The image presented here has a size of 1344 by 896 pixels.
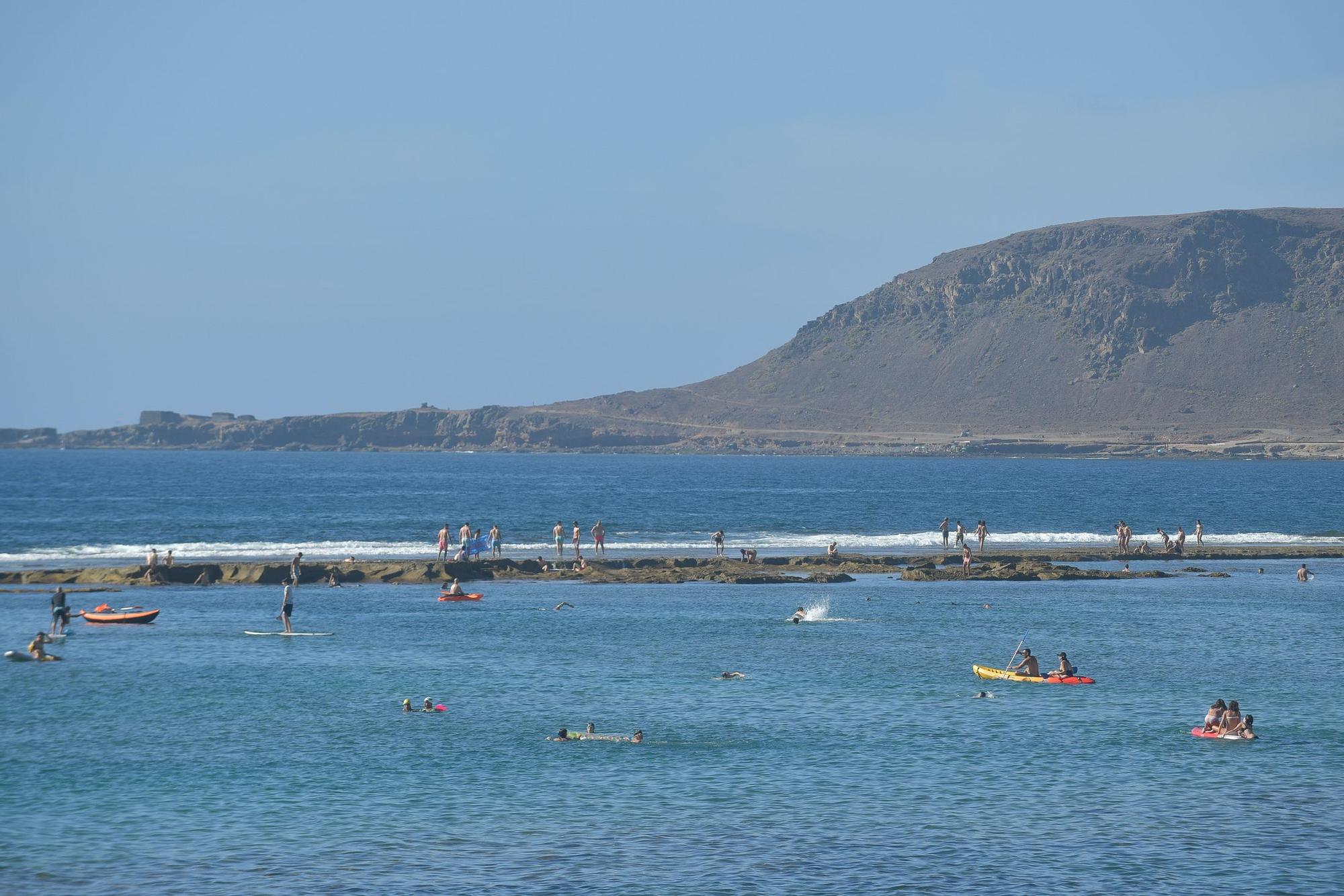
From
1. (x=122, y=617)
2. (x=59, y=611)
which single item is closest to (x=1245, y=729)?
(x=59, y=611)

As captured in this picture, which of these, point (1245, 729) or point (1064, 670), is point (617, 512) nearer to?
point (1064, 670)

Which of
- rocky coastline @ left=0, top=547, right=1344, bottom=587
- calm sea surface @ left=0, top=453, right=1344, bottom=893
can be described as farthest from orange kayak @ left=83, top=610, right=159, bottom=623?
rocky coastline @ left=0, top=547, right=1344, bottom=587

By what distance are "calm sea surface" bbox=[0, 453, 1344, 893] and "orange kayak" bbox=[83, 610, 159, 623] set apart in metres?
0.86

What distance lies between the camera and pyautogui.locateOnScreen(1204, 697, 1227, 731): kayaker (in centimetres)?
2888

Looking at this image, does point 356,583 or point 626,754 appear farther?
point 356,583

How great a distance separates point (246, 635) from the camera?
138 ft

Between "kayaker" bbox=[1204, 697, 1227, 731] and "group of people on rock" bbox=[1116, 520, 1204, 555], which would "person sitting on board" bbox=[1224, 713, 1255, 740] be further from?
"group of people on rock" bbox=[1116, 520, 1204, 555]

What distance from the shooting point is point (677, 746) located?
27891 mm

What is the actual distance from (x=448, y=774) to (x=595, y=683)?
357 inches

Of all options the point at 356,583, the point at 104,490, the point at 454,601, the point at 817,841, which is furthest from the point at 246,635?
the point at 104,490

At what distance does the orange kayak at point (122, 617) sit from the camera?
4456 centimetres

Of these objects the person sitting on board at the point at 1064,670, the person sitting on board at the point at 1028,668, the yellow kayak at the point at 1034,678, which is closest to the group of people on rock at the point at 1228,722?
the yellow kayak at the point at 1034,678

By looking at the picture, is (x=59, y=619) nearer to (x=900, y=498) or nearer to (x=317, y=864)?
(x=317, y=864)

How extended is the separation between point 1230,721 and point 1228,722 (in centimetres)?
5
